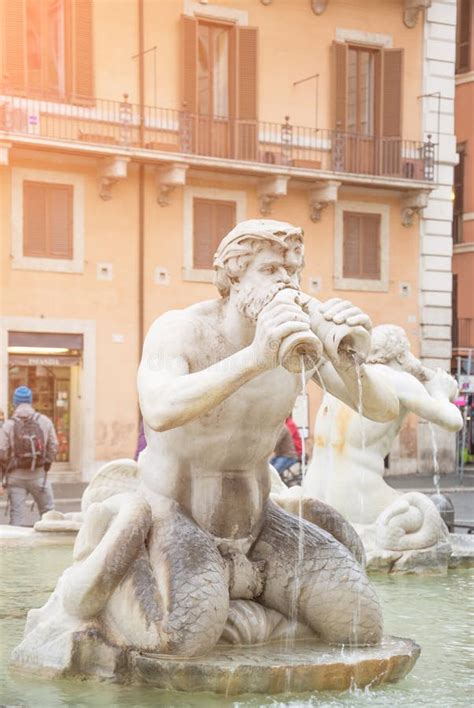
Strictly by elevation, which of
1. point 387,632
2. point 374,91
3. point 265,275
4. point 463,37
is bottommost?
point 387,632

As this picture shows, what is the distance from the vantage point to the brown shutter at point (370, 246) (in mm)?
28719

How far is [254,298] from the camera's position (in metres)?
4.34

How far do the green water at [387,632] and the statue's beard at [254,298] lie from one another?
40.5 inches

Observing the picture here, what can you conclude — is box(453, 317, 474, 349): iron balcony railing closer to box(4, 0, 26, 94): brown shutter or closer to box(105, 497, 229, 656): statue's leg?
box(4, 0, 26, 94): brown shutter

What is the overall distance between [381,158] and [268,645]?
24.5 m

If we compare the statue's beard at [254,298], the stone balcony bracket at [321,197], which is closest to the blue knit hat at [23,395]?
the statue's beard at [254,298]

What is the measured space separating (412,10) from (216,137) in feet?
16.4

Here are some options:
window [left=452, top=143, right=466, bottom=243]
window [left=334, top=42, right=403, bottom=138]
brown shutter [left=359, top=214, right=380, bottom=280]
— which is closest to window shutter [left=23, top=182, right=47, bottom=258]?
window [left=334, top=42, right=403, bottom=138]

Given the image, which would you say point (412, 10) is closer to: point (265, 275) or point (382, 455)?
point (382, 455)

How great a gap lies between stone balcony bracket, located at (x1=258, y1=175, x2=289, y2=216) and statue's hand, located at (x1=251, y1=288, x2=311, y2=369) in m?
23.1

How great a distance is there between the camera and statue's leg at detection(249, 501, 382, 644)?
4.48 meters

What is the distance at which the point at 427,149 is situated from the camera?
94.7ft

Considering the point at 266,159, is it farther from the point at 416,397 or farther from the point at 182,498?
the point at 182,498

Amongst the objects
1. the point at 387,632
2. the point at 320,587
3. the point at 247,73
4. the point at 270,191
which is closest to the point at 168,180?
the point at 270,191
